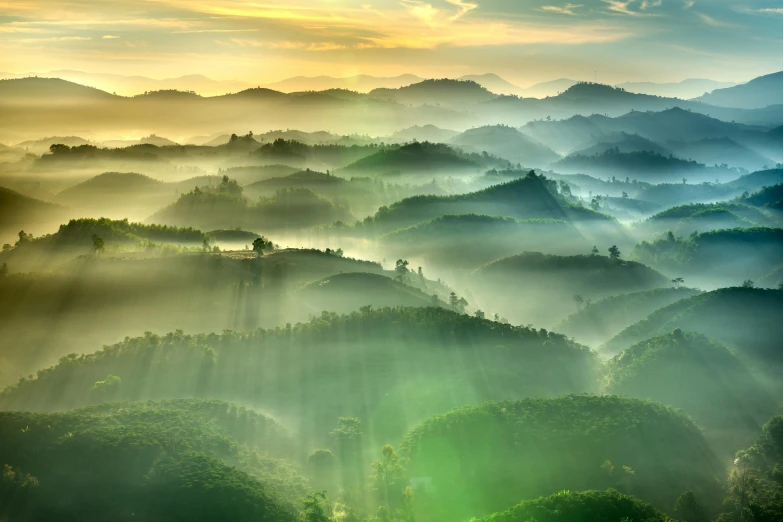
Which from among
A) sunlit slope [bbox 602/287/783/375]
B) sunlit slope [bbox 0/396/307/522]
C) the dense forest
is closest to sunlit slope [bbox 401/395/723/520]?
the dense forest

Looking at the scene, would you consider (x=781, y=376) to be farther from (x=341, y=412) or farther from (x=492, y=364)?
(x=341, y=412)

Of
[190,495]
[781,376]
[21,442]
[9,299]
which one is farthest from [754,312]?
[9,299]

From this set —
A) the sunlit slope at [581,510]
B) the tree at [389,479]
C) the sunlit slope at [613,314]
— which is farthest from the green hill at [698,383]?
the tree at [389,479]

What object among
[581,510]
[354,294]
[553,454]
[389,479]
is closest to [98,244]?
[354,294]

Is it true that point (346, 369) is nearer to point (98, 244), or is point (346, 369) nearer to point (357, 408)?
point (357, 408)

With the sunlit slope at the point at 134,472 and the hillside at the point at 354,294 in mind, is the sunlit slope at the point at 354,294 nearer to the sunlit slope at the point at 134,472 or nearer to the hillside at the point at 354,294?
the hillside at the point at 354,294

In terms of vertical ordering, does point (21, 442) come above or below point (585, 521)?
above
